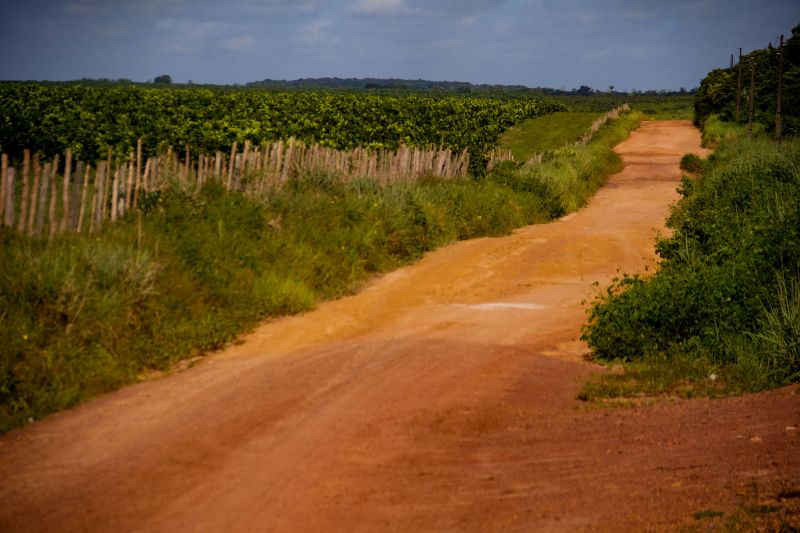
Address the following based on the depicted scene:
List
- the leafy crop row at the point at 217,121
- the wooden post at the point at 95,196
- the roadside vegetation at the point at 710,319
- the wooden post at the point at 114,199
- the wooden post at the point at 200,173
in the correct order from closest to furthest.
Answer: the roadside vegetation at the point at 710,319, the wooden post at the point at 95,196, the wooden post at the point at 114,199, the wooden post at the point at 200,173, the leafy crop row at the point at 217,121

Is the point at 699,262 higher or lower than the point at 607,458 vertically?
higher

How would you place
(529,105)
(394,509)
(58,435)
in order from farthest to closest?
(529,105) → (58,435) → (394,509)

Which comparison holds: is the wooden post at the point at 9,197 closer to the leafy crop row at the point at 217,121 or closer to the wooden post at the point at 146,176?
the wooden post at the point at 146,176

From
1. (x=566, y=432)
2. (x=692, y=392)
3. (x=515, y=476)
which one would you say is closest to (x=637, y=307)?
(x=692, y=392)

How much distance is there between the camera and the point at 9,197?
10953 millimetres

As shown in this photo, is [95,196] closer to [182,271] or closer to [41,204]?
[41,204]

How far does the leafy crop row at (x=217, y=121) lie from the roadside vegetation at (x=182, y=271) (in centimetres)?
297

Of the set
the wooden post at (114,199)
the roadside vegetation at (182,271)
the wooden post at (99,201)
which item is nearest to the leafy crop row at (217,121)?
the roadside vegetation at (182,271)

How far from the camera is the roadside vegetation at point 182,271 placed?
9367 mm

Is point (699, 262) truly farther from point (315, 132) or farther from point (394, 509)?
point (315, 132)

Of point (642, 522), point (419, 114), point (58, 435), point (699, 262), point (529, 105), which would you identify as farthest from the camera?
point (529, 105)

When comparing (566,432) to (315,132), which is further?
(315,132)

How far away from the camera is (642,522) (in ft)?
19.8

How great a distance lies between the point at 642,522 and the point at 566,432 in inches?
80.5
